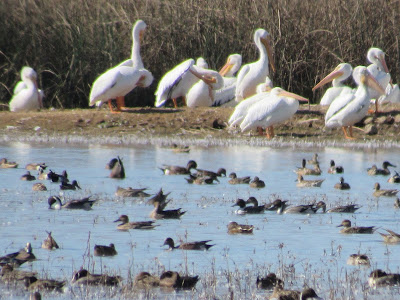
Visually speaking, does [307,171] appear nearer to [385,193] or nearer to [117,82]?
[385,193]

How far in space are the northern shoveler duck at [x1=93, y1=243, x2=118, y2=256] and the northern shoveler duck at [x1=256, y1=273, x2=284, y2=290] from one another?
4.61 ft

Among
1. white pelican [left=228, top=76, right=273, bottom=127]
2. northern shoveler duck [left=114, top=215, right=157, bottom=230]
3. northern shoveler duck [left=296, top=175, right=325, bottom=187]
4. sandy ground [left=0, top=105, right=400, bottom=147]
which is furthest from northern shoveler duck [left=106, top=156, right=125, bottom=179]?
white pelican [left=228, top=76, right=273, bottom=127]

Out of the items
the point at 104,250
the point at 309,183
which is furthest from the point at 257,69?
the point at 104,250

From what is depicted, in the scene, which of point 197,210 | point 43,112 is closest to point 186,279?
point 197,210

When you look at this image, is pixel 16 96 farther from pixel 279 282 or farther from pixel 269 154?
pixel 279 282

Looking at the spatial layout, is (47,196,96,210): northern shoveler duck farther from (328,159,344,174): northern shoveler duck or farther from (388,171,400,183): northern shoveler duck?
(388,171,400,183): northern shoveler duck

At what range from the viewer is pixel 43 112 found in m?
18.5

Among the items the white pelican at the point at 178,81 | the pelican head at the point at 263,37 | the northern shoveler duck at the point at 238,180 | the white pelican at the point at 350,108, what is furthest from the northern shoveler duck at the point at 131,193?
the pelican head at the point at 263,37

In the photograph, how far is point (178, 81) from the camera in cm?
1862

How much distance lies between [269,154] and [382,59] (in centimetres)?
501

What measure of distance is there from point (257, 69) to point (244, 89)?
601 mm

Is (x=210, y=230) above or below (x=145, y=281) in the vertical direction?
below

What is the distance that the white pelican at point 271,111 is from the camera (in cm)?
1625

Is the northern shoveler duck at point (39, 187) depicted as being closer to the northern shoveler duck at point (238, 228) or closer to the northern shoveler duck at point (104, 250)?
the northern shoveler duck at point (238, 228)
